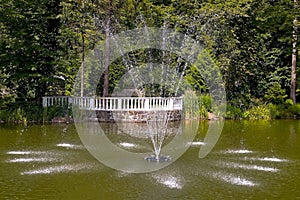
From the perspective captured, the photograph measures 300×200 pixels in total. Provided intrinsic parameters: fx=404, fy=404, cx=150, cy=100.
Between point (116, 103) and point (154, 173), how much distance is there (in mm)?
7703

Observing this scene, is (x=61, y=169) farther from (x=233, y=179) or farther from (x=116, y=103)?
(x=116, y=103)

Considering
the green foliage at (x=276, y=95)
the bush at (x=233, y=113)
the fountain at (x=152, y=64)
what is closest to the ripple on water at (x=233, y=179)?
the bush at (x=233, y=113)

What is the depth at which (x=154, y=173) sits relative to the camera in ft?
24.5

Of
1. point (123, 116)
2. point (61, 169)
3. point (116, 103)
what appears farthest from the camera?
point (116, 103)

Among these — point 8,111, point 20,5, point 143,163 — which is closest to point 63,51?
point 20,5

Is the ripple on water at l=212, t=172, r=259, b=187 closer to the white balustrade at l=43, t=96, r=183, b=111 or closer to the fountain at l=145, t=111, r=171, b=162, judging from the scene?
the fountain at l=145, t=111, r=171, b=162

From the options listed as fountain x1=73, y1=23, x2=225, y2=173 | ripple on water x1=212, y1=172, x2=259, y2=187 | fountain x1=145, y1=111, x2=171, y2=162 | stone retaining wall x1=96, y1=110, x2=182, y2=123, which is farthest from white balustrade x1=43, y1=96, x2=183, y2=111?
ripple on water x1=212, y1=172, x2=259, y2=187

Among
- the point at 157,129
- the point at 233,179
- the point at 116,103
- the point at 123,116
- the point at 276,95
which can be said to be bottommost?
the point at 233,179

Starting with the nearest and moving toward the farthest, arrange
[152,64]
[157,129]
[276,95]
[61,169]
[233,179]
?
[233,179] < [61,169] < [157,129] < [276,95] < [152,64]

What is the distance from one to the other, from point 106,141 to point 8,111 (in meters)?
5.19

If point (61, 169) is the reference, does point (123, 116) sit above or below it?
above

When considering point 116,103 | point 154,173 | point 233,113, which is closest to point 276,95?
point 233,113

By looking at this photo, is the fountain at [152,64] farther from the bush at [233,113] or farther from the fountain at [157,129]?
the fountain at [157,129]

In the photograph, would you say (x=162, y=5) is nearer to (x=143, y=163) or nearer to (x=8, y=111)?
(x=8, y=111)
